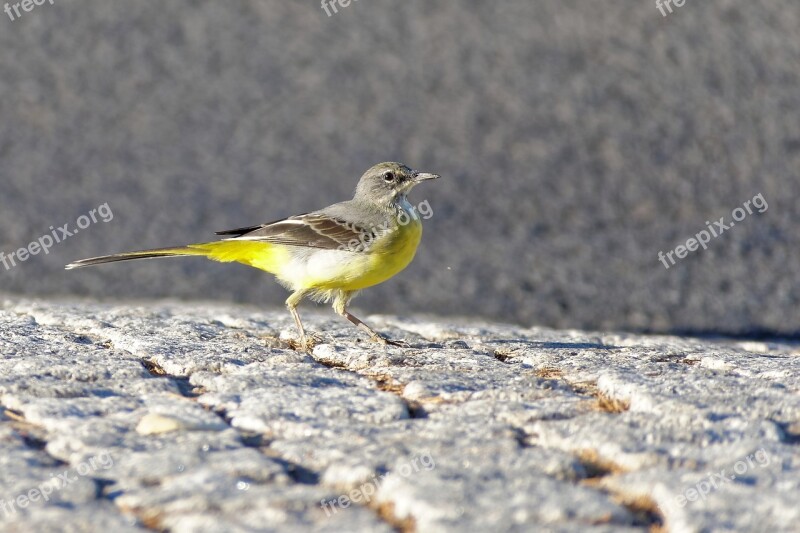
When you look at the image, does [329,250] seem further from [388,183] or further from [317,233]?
[388,183]

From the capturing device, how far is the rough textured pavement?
11.1 feet

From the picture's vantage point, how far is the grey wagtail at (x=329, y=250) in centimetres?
689

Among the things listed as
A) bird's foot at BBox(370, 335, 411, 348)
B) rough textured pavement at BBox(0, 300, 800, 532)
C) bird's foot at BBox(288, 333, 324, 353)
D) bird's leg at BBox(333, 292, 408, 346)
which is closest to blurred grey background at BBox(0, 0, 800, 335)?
bird's leg at BBox(333, 292, 408, 346)

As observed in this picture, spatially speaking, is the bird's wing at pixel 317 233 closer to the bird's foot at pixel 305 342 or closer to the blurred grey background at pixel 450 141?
the bird's foot at pixel 305 342

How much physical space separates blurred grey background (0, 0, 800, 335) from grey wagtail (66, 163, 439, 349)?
14.4ft

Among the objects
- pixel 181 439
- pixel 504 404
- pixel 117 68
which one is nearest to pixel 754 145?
pixel 117 68

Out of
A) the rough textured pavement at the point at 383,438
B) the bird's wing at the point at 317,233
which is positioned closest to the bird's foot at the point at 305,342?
the rough textured pavement at the point at 383,438

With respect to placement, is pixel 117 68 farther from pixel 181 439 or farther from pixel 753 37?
pixel 181 439

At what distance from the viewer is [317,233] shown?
7121 millimetres

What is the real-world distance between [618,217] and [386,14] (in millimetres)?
6240

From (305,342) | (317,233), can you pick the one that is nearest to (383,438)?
(305,342)

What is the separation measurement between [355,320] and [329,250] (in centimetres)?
52

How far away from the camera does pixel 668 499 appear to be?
11.5 ft

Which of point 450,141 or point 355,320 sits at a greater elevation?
point 450,141
